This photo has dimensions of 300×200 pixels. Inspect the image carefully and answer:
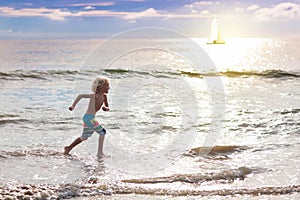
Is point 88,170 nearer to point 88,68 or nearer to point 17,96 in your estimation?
point 17,96

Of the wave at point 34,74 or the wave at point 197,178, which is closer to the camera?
the wave at point 197,178

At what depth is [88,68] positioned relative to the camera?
26.9 metres

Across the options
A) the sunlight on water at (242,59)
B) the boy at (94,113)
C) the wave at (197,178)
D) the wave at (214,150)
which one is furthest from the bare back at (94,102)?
the sunlight on water at (242,59)

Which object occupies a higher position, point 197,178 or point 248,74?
point 248,74

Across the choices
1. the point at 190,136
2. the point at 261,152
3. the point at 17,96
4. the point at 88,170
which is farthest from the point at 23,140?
the point at 17,96

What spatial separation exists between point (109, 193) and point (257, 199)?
72.7 inches

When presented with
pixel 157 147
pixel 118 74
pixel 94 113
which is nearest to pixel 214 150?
pixel 157 147

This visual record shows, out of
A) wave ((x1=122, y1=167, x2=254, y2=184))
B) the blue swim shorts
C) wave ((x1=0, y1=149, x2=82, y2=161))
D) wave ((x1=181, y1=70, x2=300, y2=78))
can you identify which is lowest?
wave ((x1=122, y1=167, x2=254, y2=184))

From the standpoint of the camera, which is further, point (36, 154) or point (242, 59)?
point (242, 59)

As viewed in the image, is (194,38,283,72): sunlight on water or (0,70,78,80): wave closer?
(0,70,78,80): wave

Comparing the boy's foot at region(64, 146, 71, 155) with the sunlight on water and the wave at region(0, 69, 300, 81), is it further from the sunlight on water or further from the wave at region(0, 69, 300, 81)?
the wave at region(0, 69, 300, 81)

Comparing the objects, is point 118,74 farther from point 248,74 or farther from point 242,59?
point 242,59

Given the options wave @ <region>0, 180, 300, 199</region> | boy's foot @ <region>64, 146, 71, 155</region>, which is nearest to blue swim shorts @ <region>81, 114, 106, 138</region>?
boy's foot @ <region>64, 146, 71, 155</region>

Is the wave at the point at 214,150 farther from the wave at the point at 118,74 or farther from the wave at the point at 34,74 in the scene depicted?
the wave at the point at 34,74
